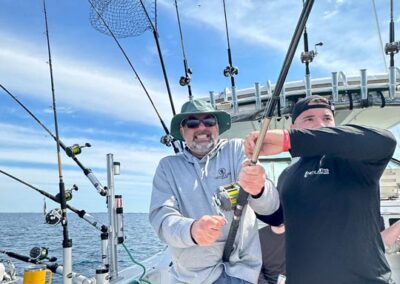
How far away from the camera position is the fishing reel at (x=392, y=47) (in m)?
3.29

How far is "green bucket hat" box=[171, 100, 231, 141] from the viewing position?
206 centimetres

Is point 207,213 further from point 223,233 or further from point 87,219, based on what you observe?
point 87,219

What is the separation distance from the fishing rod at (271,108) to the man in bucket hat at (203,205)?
71 millimetres

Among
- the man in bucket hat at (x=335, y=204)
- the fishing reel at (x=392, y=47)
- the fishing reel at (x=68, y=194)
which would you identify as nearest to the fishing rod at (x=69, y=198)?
the fishing reel at (x=68, y=194)

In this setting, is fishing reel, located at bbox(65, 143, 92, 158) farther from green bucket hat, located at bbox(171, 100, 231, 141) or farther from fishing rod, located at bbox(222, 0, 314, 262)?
fishing rod, located at bbox(222, 0, 314, 262)

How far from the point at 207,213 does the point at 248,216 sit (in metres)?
0.20

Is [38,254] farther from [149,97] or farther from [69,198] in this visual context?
[149,97]

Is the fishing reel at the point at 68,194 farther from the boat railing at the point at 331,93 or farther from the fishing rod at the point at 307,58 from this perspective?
the fishing rod at the point at 307,58

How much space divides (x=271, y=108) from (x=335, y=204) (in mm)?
530

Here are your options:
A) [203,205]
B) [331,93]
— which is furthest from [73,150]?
[331,93]

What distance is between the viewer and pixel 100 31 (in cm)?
375

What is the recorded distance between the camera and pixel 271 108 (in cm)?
138

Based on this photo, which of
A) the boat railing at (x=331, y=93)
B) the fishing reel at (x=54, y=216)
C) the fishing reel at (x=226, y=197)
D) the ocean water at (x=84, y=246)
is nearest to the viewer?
the fishing reel at (x=226, y=197)

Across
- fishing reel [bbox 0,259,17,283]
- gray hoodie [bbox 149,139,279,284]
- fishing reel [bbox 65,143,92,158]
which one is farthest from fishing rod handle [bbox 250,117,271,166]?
fishing reel [bbox 0,259,17,283]
